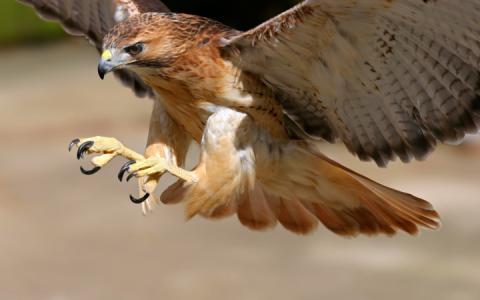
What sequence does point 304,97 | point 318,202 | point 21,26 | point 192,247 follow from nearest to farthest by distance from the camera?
point 304,97
point 318,202
point 192,247
point 21,26

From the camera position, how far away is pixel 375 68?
5090 mm

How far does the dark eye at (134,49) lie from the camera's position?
5.07m

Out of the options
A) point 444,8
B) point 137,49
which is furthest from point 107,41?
point 444,8

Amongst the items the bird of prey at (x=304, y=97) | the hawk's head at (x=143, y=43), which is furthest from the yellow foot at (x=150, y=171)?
the hawk's head at (x=143, y=43)

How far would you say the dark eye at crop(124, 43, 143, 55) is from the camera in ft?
16.6

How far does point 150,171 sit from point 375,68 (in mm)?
1053

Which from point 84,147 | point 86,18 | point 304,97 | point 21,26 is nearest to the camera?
point 84,147

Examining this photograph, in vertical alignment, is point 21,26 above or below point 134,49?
below

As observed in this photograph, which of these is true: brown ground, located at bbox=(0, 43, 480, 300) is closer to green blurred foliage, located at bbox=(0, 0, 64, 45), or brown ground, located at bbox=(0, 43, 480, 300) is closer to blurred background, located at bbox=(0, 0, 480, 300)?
blurred background, located at bbox=(0, 0, 480, 300)

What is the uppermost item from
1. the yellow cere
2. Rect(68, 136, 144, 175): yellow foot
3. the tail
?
the yellow cere

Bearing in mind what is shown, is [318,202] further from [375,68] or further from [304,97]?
[375,68]

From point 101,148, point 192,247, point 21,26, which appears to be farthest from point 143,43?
point 21,26

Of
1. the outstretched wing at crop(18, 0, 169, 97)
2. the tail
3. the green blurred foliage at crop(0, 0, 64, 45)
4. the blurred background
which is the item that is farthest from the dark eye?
the green blurred foliage at crop(0, 0, 64, 45)

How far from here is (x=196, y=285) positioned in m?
7.80
